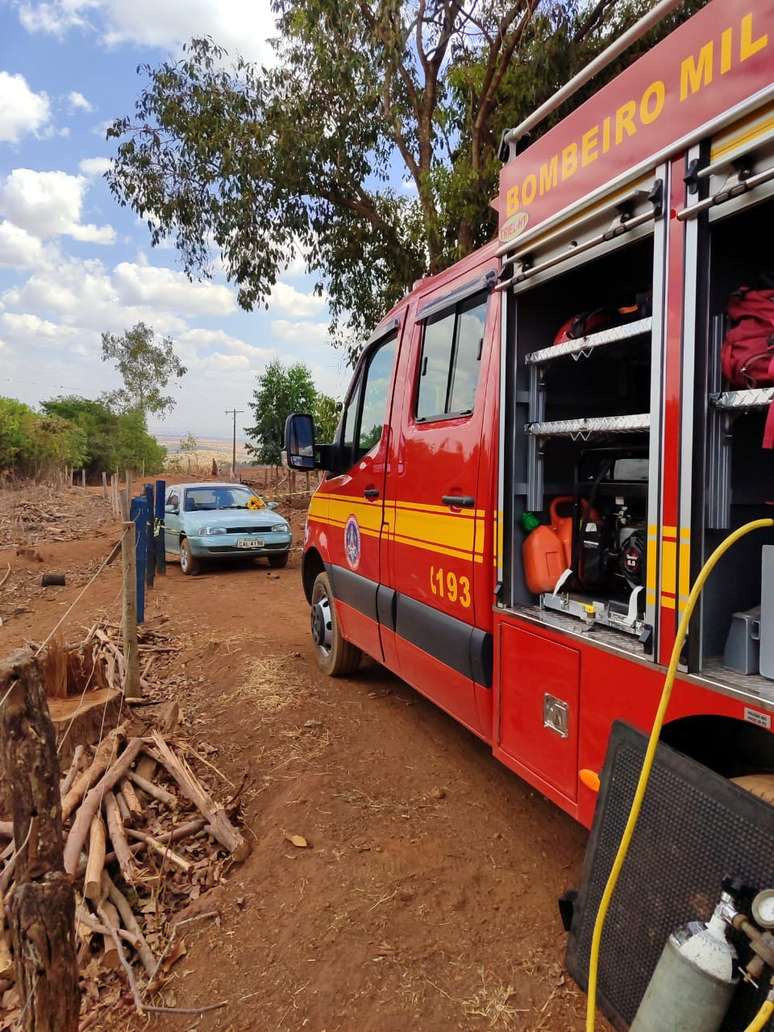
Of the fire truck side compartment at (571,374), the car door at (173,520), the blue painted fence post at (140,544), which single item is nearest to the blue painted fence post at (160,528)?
the car door at (173,520)

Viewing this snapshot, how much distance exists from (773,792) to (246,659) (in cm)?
491

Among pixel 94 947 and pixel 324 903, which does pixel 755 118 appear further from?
pixel 94 947

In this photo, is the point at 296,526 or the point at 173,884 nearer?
Result: the point at 173,884

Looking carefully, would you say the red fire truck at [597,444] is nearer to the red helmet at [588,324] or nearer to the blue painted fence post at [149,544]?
the red helmet at [588,324]

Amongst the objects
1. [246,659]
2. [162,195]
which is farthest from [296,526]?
[246,659]

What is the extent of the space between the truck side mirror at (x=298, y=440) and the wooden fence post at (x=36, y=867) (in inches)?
108

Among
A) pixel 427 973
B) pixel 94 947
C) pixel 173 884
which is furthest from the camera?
pixel 173 884

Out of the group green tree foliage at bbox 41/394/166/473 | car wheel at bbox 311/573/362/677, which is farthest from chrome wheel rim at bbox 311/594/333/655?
green tree foliage at bbox 41/394/166/473

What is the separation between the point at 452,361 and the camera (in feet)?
11.9

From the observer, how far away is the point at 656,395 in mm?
2172

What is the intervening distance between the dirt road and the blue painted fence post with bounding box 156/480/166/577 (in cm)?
630

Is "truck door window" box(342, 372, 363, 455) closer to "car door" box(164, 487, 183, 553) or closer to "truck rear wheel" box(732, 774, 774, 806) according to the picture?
"truck rear wheel" box(732, 774, 774, 806)

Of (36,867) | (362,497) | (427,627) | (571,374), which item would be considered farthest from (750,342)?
(362,497)

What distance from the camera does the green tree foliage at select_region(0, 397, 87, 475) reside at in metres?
32.2
